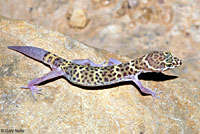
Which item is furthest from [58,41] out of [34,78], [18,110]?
[18,110]

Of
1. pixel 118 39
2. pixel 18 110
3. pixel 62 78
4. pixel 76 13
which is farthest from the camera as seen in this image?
pixel 76 13

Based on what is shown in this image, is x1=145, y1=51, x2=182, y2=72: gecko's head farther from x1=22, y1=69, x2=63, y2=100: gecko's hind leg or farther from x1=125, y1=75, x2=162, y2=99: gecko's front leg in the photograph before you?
x1=22, y1=69, x2=63, y2=100: gecko's hind leg

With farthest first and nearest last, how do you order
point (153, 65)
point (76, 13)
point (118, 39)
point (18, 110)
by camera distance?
point (76, 13) → point (118, 39) → point (153, 65) → point (18, 110)

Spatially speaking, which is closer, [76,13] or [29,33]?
[29,33]

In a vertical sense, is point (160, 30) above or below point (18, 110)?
above

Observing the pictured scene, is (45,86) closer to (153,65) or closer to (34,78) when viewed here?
(34,78)

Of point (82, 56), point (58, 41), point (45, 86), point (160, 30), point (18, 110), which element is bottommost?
point (18, 110)
